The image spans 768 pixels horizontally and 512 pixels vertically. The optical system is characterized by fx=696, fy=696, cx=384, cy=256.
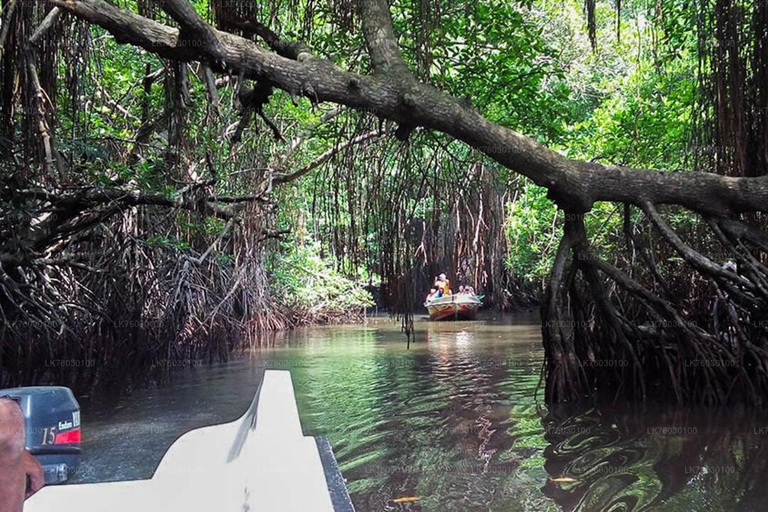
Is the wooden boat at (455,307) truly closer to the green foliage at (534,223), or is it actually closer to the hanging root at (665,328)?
the green foliage at (534,223)

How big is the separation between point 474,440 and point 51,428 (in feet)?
11.3

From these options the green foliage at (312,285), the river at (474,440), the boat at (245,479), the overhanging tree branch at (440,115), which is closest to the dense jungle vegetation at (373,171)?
the overhanging tree branch at (440,115)

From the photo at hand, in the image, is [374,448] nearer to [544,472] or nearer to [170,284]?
[544,472]

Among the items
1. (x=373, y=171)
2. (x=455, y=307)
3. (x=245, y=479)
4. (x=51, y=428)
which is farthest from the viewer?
(x=455, y=307)

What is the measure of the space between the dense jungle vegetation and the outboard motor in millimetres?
2549

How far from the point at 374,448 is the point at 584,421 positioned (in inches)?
71.0

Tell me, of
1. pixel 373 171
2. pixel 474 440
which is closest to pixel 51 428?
pixel 474 440

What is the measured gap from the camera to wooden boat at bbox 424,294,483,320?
2042 cm

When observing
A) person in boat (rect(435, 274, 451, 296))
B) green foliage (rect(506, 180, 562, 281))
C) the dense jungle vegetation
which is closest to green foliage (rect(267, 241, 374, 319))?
person in boat (rect(435, 274, 451, 296))

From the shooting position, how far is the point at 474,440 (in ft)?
17.3

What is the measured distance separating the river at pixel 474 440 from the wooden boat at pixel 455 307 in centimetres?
1120

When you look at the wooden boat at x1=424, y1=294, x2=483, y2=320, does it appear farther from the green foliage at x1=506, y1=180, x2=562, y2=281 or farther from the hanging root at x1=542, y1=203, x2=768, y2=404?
the hanging root at x1=542, y1=203, x2=768, y2=404

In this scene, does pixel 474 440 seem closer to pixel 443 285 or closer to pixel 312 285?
pixel 312 285

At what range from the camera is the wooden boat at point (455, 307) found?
804 inches
